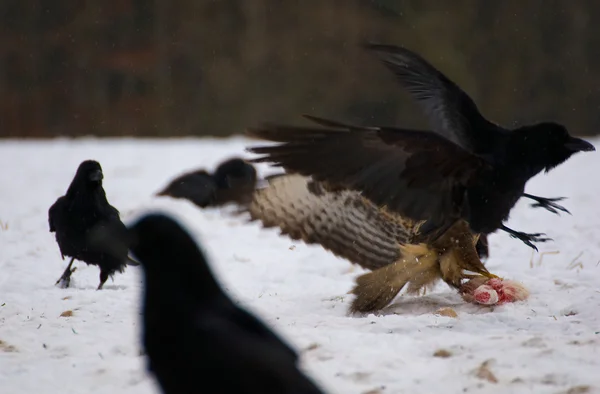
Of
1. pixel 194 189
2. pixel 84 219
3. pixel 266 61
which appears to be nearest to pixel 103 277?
pixel 84 219

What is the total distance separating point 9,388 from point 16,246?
12.1 ft

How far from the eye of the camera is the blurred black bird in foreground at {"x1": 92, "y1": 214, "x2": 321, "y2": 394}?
8.84ft

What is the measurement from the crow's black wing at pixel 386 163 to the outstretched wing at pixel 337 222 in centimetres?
86

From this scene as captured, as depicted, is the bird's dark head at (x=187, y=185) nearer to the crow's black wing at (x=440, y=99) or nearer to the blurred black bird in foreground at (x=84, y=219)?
the blurred black bird in foreground at (x=84, y=219)

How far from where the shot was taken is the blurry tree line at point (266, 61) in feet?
68.8

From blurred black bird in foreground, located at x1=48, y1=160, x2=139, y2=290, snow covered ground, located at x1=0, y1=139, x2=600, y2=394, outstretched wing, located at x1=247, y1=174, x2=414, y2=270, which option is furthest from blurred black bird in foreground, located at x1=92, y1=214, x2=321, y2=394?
blurred black bird in foreground, located at x1=48, y1=160, x2=139, y2=290

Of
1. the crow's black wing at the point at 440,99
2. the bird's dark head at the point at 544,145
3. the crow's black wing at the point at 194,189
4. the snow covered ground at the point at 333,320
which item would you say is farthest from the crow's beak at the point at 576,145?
the crow's black wing at the point at 194,189

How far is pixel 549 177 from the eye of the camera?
1045cm

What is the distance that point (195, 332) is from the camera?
2.82 m

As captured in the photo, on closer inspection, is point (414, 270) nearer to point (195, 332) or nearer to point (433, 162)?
point (433, 162)

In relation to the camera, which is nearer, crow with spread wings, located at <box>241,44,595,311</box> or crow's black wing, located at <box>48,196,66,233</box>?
crow with spread wings, located at <box>241,44,595,311</box>

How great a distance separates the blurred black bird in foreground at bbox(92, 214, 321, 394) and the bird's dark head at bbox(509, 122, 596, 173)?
2.34 m

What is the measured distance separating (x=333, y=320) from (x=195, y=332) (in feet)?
5.97

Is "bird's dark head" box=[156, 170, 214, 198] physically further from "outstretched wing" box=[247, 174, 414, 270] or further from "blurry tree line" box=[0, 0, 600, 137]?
"blurry tree line" box=[0, 0, 600, 137]
